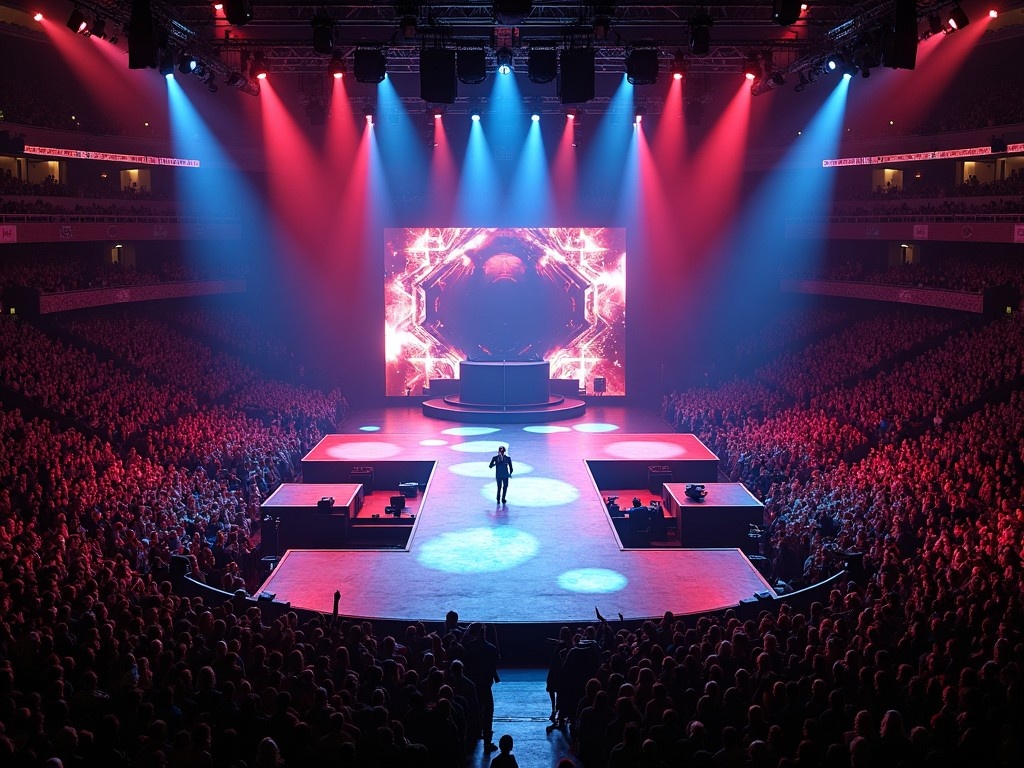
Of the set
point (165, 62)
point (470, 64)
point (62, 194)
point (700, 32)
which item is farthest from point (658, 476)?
point (62, 194)

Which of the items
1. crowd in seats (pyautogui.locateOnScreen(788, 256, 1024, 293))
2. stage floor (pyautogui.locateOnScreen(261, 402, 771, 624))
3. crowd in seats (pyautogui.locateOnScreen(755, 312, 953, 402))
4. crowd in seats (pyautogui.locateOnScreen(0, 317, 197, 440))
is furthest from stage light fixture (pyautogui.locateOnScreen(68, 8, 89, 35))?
crowd in seats (pyautogui.locateOnScreen(788, 256, 1024, 293))

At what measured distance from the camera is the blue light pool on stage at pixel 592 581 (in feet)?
58.4

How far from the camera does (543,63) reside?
21250 mm

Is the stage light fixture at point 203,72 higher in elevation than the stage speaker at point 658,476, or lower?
higher

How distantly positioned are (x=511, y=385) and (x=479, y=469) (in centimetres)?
872

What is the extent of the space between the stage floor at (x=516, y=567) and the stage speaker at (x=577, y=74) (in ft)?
27.9

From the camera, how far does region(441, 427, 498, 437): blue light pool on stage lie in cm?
3278

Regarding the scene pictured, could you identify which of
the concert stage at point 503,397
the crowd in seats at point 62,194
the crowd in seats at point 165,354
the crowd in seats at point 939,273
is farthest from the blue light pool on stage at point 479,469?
the crowd in seats at point 62,194

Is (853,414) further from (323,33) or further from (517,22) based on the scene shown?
→ (323,33)

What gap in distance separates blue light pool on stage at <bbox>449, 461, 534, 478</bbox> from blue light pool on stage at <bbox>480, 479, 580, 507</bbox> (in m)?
0.35

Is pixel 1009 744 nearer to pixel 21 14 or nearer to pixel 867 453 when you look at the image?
pixel 867 453

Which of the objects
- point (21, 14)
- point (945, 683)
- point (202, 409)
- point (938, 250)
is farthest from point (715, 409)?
point (21, 14)

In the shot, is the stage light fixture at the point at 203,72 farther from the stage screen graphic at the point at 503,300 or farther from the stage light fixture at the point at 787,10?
the stage screen graphic at the point at 503,300

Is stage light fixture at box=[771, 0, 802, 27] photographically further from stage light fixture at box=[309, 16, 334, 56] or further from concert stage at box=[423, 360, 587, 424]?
concert stage at box=[423, 360, 587, 424]
